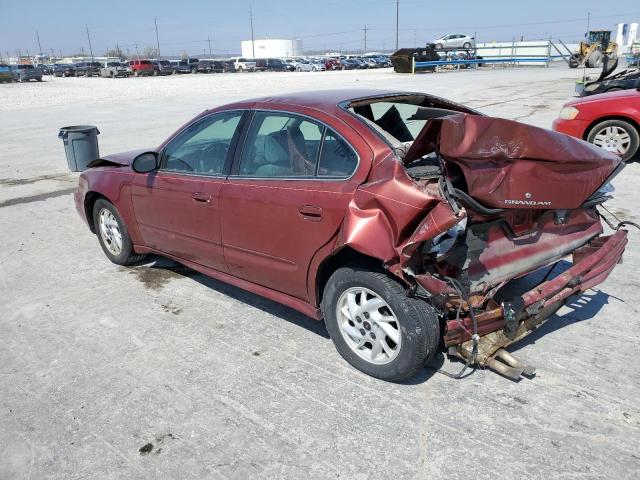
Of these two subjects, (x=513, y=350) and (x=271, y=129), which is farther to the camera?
(x=271, y=129)

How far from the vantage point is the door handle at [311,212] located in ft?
10.4

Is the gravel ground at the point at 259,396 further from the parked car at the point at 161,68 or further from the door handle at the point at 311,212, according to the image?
the parked car at the point at 161,68

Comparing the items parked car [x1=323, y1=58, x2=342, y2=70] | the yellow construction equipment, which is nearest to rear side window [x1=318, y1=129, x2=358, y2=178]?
the yellow construction equipment

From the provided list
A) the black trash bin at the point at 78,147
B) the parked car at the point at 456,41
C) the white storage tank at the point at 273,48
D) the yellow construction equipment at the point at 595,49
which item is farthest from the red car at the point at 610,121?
the white storage tank at the point at 273,48

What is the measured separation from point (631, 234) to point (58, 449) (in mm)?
5474

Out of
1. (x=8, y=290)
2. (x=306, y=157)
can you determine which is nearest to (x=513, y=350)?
(x=306, y=157)

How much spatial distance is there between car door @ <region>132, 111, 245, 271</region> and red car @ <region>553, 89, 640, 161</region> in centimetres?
671

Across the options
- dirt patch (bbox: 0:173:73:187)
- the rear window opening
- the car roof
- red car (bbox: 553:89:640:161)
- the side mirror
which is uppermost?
the car roof

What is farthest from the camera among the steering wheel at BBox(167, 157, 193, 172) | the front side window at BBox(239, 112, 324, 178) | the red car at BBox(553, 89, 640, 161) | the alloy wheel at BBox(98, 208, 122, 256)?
the red car at BBox(553, 89, 640, 161)

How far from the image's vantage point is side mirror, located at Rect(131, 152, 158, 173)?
14.1 ft

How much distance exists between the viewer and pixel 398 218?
280 centimetres

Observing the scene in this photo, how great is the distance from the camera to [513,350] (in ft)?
11.4

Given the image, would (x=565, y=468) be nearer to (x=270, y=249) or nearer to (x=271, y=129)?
(x=270, y=249)

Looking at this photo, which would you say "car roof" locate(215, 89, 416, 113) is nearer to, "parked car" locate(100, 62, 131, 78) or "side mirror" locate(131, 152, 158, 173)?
"side mirror" locate(131, 152, 158, 173)
